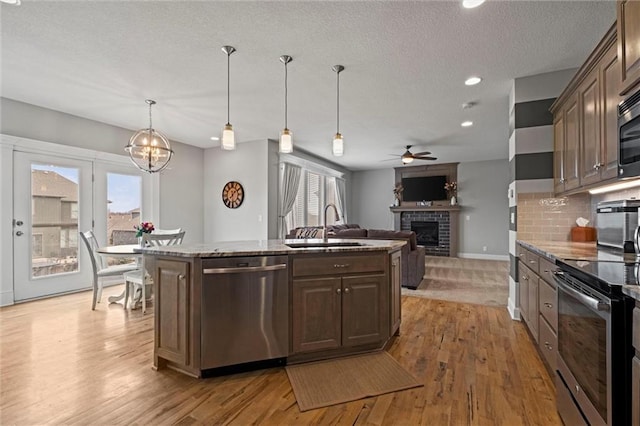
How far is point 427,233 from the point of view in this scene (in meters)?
9.23

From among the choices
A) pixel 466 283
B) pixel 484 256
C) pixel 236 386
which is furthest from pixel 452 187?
pixel 236 386

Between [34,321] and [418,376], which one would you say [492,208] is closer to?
[418,376]

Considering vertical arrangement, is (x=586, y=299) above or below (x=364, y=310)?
above

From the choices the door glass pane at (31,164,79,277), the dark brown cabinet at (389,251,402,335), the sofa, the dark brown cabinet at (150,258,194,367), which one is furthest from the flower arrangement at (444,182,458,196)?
the door glass pane at (31,164,79,277)

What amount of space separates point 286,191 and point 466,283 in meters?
3.97

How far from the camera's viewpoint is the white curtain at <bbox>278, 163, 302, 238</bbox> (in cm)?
645

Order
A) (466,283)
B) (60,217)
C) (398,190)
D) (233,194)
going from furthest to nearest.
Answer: (398,190) < (233,194) < (466,283) < (60,217)

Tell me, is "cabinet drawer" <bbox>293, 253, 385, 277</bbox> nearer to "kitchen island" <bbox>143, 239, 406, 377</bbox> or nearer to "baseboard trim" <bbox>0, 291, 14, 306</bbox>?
"kitchen island" <bbox>143, 239, 406, 377</bbox>

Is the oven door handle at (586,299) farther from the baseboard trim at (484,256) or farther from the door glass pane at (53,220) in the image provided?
the baseboard trim at (484,256)

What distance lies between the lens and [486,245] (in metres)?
8.51

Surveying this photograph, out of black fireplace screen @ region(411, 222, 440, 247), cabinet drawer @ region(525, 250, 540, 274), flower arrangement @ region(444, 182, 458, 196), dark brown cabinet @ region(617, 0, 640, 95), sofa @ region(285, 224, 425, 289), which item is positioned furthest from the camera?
black fireplace screen @ region(411, 222, 440, 247)

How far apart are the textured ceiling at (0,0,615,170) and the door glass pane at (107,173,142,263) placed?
114cm

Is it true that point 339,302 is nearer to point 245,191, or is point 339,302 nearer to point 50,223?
point 245,191

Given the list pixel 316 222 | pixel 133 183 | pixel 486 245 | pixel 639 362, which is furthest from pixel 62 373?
pixel 486 245
